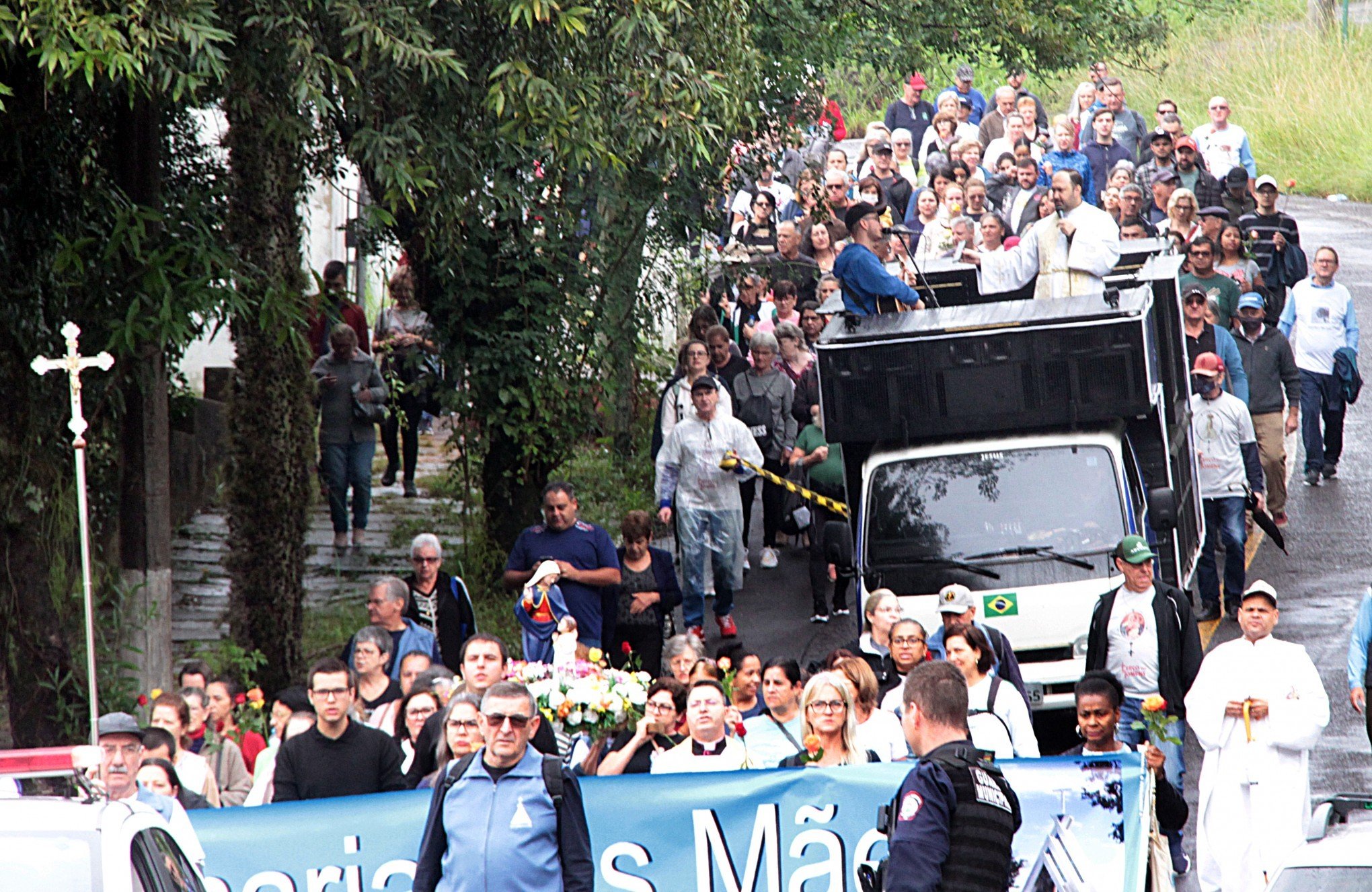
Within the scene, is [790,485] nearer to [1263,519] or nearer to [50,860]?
[1263,519]

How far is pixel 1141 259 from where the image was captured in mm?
16859

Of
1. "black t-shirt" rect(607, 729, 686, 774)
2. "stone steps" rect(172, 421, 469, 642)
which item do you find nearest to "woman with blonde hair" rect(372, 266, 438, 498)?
"stone steps" rect(172, 421, 469, 642)

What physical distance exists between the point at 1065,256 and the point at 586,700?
21.9 ft

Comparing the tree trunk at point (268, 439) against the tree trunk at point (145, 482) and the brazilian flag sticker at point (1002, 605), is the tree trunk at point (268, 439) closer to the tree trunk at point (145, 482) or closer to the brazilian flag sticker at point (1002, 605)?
the tree trunk at point (145, 482)

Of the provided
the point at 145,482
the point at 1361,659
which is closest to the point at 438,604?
the point at 145,482

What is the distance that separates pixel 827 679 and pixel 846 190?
49.7 feet

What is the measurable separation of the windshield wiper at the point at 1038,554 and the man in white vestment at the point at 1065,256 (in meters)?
2.66

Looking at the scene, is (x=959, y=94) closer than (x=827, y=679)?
No

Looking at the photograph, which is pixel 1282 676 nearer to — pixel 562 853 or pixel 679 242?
pixel 562 853

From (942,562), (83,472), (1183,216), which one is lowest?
(942,562)

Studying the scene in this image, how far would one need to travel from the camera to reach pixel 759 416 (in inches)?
676

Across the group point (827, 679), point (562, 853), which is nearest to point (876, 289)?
point (827, 679)

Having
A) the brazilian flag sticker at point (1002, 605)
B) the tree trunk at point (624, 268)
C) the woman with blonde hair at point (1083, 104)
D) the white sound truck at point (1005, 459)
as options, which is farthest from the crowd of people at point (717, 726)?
the woman with blonde hair at point (1083, 104)

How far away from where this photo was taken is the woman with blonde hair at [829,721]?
8828 millimetres
